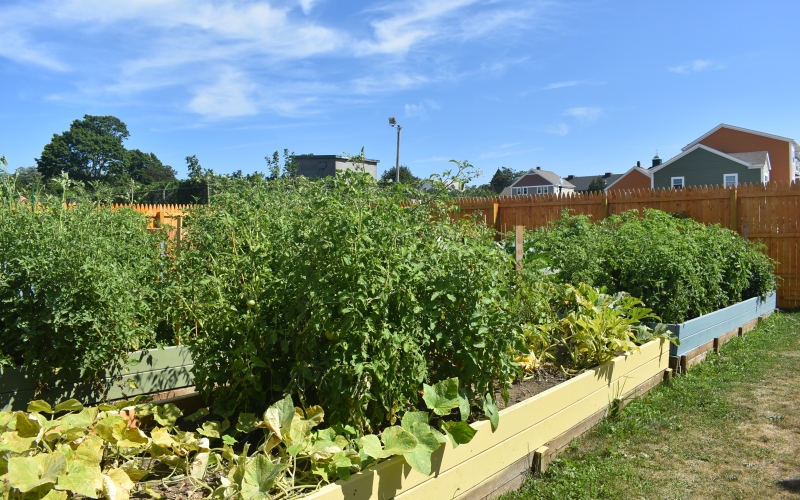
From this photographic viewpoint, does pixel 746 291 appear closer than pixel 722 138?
Yes

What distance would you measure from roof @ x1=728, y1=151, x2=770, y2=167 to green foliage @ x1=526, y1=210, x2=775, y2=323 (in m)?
27.3

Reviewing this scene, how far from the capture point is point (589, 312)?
464 centimetres

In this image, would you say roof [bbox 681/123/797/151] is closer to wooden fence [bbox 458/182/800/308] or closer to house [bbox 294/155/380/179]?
wooden fence [bbox 458/182/800/308]

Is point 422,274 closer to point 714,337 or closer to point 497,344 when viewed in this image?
point 497,344

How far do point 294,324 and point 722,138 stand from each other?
125 ft

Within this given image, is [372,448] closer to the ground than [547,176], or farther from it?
closer to the ground

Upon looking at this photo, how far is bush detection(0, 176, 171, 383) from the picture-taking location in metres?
3.31

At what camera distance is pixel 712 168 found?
31.3m

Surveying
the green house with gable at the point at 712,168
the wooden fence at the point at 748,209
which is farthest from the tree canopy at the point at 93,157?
the wooden fence at the point at 748,209

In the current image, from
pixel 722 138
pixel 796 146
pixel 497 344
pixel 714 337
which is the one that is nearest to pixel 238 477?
pixel 497 344

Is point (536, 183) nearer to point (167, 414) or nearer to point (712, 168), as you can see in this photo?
point (712, 168)

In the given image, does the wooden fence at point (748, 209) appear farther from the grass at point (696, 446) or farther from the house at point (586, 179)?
the house at point (586, 179)

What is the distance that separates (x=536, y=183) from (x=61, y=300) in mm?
52387

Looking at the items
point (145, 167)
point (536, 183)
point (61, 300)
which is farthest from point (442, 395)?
point (145, 167)
